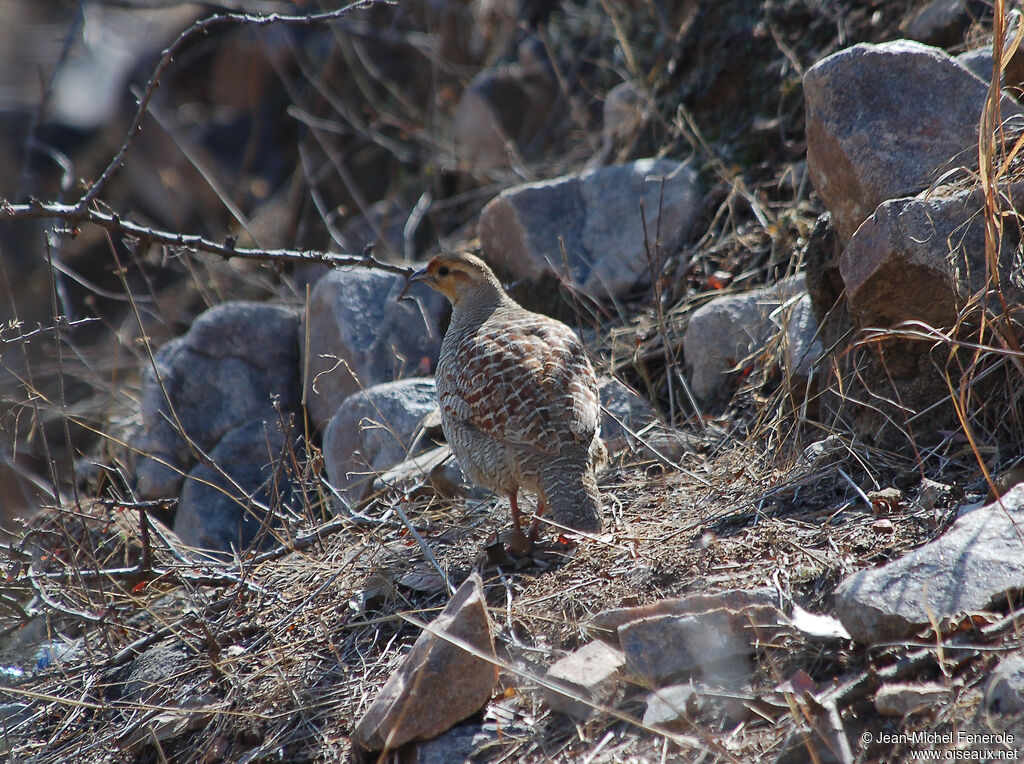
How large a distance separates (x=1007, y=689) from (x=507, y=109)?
26.8ft

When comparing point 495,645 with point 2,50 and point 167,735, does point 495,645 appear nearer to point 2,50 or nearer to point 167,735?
point 167,735

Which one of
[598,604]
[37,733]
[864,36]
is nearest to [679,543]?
[598,604]

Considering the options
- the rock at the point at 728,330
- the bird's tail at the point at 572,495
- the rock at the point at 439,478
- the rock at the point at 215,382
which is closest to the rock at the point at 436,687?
the bird's tail at the point at 572,495

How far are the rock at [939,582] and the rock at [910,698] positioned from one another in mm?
202

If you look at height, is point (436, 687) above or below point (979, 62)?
below

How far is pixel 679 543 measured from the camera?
11.9ft

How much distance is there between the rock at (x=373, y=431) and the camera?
5.25 metres

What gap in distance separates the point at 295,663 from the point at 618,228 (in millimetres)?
3989

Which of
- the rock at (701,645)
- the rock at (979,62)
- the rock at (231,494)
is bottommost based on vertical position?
the rock at (231,494)

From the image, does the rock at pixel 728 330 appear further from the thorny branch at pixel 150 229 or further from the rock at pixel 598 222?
the thorny branch at pixel 150 229

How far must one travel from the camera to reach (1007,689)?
7.31 feet

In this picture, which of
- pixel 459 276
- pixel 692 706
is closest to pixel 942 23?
pixel 459 276

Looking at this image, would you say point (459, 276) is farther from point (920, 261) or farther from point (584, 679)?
point (584, 679)

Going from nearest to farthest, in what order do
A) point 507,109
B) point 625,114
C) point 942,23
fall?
point 942,23, point 625,114, point 507,109
